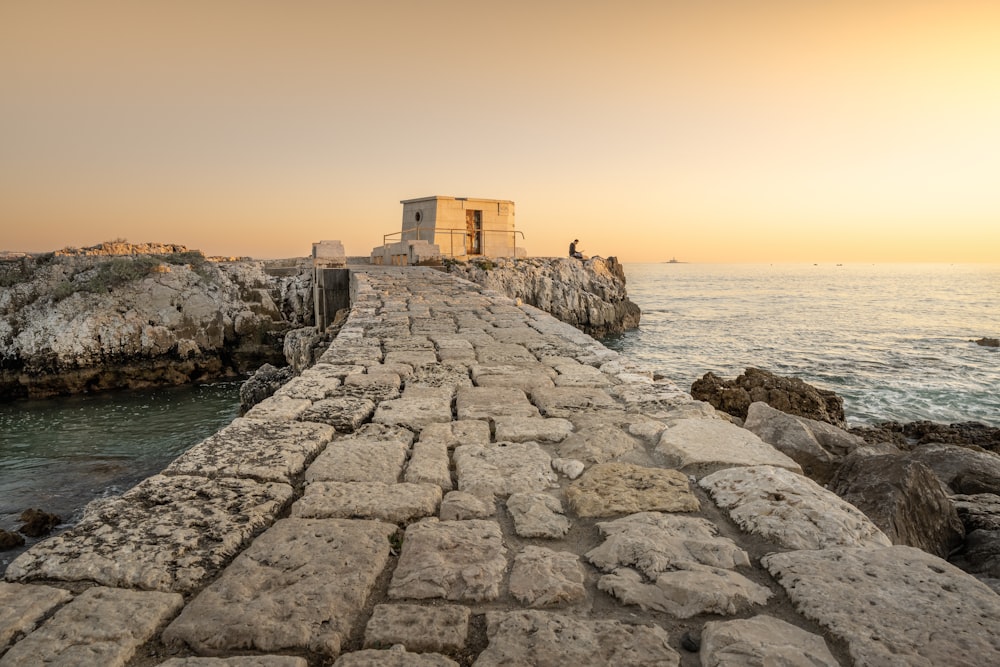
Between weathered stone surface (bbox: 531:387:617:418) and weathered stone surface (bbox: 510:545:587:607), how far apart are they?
167cm

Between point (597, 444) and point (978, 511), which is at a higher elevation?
point (597, 444)

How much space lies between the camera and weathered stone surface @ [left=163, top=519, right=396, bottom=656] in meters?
1.49

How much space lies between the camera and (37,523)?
5.79 m

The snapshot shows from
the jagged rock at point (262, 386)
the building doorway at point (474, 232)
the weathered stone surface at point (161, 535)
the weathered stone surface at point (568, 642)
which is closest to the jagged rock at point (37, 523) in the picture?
the jagged rock at point (262, 386)

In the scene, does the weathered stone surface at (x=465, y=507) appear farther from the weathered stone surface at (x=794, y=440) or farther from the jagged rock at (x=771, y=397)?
the jagged rock at (x=771, y=397)

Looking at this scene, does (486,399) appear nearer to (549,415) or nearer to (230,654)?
(549,415)

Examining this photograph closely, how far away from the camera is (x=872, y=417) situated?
11555mm

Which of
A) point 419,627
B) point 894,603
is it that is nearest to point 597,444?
point 894,603

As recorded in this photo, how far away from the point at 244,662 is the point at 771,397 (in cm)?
943

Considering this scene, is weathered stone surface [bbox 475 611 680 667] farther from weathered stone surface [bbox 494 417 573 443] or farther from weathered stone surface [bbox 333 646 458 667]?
weathered stone surface [bbox 494 417 573 443]

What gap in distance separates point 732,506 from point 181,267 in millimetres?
19094

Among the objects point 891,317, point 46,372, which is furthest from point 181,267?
point 891,317

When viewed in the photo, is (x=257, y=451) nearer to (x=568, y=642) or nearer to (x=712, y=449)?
(x=568, y=642)

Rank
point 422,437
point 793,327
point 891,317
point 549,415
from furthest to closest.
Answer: point 891,317
point 793,327
point 549,415
point 422,437
